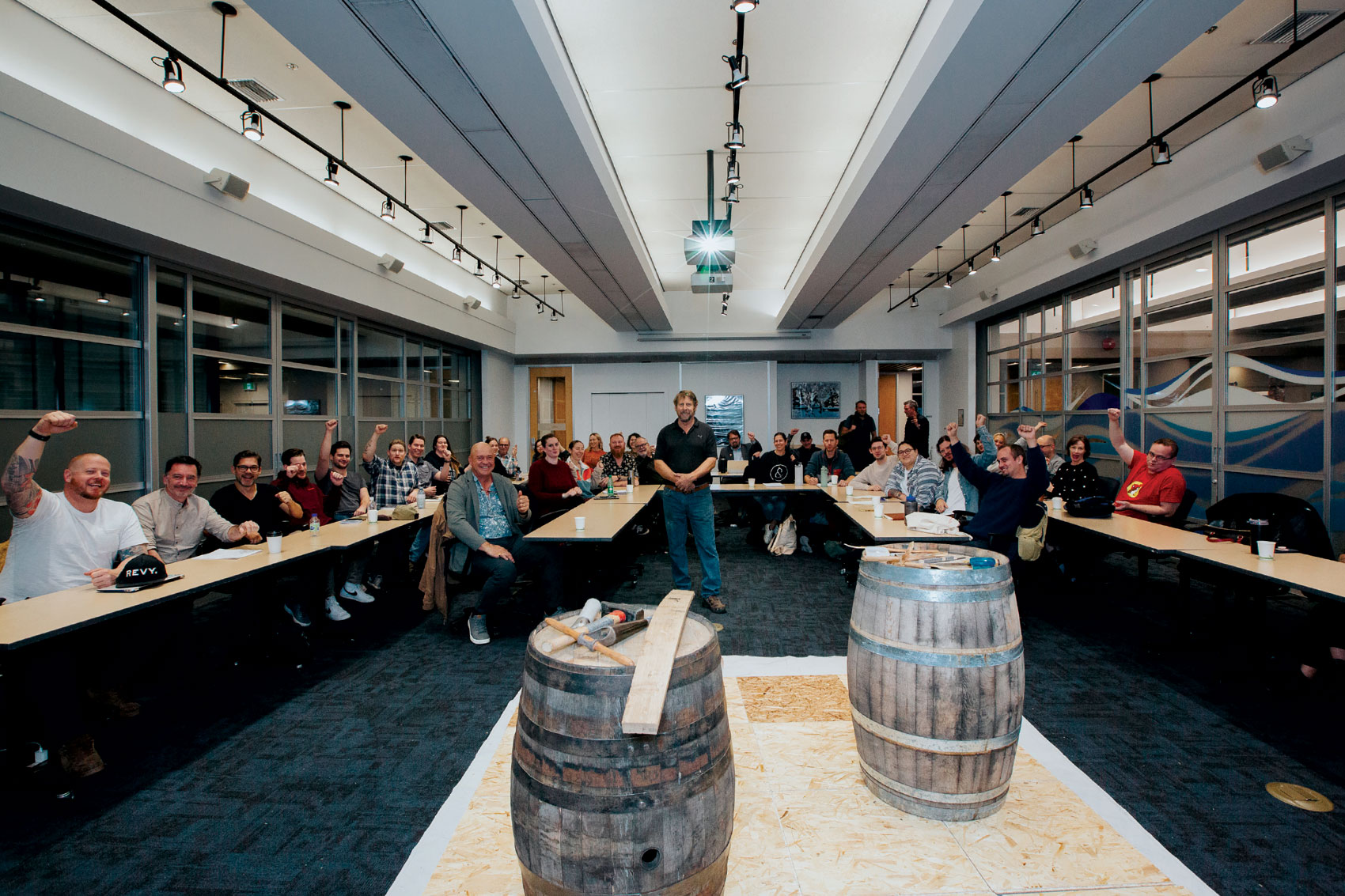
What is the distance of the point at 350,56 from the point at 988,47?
3.07m

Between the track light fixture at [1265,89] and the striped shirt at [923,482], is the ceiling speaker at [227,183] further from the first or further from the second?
the track light fixture at [1265,89]

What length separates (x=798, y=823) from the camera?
5.36 feet

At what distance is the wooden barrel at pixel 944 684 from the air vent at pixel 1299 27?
15.2 ft

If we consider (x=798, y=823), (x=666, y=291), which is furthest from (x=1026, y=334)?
(x=798, y=823)

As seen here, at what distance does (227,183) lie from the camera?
473 centimetres

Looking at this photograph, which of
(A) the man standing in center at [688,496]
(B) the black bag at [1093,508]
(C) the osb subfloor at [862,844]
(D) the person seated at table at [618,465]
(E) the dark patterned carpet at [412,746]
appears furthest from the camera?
(D) the person seated at table at [618,465]

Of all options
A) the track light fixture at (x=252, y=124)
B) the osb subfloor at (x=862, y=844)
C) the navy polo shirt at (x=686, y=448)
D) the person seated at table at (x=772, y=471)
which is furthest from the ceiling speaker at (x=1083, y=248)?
the track light fixture at (x=252, y=124)

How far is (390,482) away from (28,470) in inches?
110

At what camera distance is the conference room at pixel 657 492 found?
1.56 m

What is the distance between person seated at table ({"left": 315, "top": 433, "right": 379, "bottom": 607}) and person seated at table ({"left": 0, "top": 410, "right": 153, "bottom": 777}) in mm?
1667

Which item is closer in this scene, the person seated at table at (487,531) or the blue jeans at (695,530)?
the person seated at table at (487,531)

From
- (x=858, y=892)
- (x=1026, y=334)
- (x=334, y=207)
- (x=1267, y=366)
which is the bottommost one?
(x=858, y=892)

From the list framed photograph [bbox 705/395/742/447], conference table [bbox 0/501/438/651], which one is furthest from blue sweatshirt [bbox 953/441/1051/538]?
framed photograph [bbox 705/395/742/447]

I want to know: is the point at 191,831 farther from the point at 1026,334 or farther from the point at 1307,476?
the point at 1026,334
